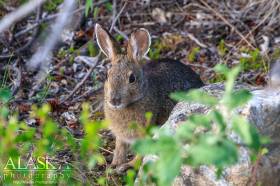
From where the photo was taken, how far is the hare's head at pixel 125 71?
5.78 metres

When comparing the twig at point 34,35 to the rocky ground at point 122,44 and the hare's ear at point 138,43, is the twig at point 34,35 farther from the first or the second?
the hare's ear at point 138,43

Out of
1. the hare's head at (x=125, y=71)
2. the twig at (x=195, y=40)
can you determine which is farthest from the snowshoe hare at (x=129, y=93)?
the twig at (x=195, y=40)

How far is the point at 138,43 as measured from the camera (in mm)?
6238

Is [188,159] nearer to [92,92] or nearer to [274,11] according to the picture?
[92,92]

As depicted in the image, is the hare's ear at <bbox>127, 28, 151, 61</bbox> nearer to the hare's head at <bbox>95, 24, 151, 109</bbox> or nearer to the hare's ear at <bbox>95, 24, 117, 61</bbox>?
the hare's head at <bbox>95, 24, 151, 109</bbox>

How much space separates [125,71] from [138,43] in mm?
417

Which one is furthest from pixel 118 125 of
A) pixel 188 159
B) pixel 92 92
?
pixel 188 159

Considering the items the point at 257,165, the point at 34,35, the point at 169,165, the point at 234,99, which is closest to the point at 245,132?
the point at 234,99

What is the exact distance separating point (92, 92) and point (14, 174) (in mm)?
3441

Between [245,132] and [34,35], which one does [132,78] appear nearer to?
[34,35]

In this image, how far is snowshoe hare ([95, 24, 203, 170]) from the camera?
19.2 ft

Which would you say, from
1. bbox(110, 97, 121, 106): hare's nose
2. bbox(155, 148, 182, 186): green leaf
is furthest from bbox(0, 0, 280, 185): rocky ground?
bbox(155, 148, 182, 186): green leaf

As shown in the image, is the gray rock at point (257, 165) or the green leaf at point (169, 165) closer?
the green leaf at point (169, 165)

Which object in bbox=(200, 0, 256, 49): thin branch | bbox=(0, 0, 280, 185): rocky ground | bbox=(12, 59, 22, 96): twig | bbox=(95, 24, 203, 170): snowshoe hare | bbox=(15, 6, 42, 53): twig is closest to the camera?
bbox=(95, 24, 203, 170): snowshoe hare
